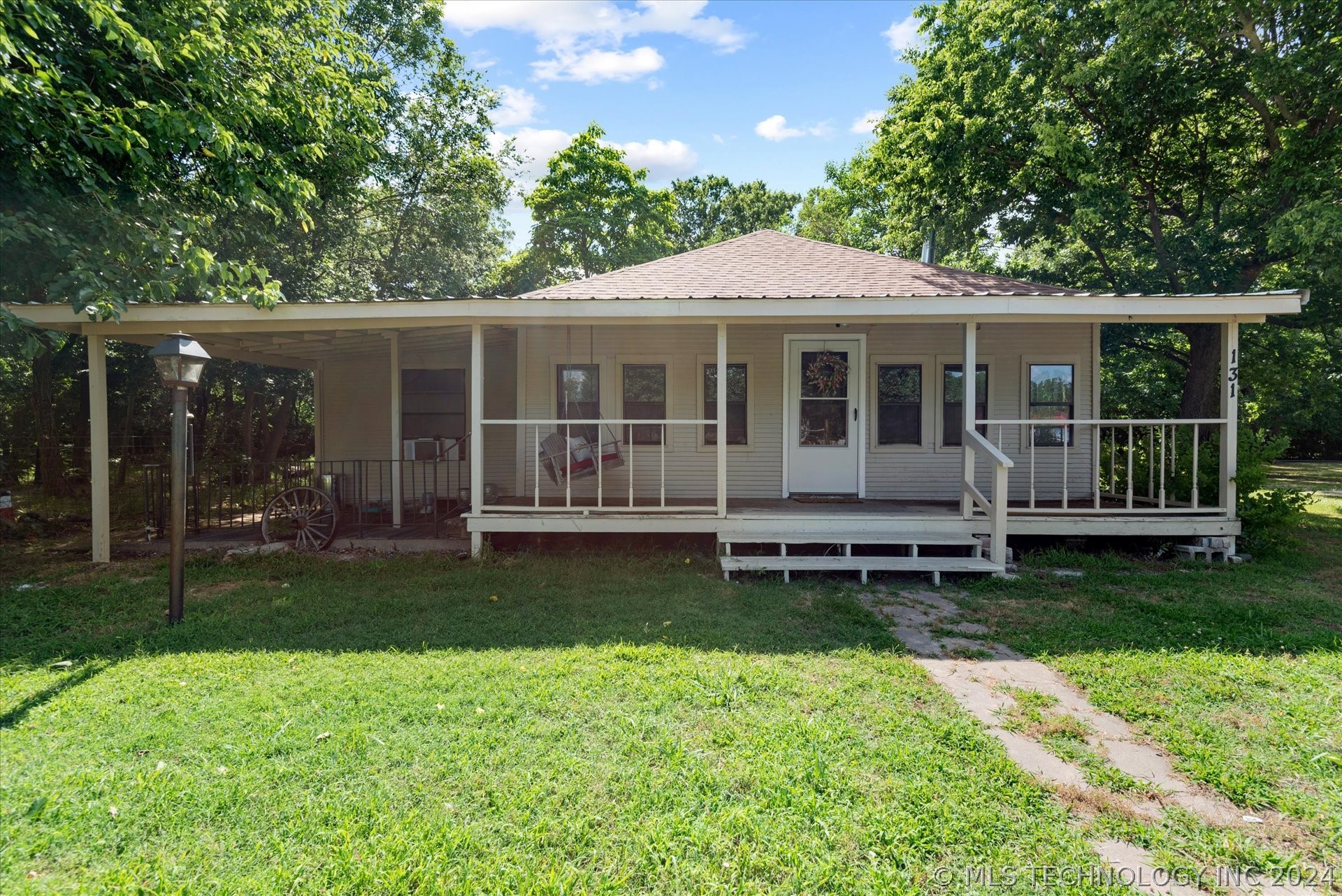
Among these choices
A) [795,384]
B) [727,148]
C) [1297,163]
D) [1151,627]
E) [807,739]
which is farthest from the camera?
[727,148]

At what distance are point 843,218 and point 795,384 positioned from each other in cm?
2164

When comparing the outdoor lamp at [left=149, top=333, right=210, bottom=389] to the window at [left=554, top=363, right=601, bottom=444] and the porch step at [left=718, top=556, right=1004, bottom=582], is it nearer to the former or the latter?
the window at [left=554, top=363, right=601, bottom=444]

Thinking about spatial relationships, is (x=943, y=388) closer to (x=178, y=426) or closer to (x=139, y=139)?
(x=178, y=426)

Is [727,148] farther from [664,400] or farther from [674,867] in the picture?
[674,867]

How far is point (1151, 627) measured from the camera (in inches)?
185

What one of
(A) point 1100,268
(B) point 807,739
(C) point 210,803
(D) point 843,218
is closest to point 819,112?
(A) point 1100,268

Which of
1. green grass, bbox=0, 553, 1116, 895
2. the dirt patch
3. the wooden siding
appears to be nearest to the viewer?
green grass, bbox=0, 553, 1116, 895

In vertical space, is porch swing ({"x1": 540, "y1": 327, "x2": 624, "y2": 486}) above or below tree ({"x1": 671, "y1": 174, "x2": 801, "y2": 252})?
below

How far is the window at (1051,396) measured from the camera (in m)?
8.20

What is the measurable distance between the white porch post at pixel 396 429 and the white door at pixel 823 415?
4957 millimetres

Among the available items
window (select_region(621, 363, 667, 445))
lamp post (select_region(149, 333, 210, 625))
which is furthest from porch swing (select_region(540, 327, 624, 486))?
lamp post (select_region(149, 333, 210, 625))

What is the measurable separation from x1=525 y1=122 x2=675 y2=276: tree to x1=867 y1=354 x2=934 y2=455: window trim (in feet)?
61.7

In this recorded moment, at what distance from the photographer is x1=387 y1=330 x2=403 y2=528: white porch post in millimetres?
8078

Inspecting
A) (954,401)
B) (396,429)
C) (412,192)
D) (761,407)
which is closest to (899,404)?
(954,401)
